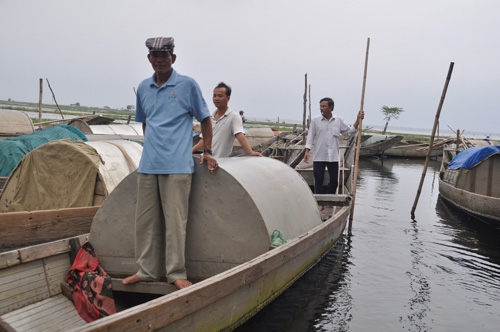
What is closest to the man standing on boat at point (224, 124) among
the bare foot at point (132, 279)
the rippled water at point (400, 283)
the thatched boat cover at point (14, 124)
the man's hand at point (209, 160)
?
A: the man's hand at point (209, 160)

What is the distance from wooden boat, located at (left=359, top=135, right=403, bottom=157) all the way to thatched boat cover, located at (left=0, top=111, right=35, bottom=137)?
20837mm

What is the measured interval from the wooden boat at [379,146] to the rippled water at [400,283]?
61.3 feet

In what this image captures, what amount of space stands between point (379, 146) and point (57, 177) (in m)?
25.5

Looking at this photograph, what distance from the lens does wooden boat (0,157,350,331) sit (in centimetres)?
379

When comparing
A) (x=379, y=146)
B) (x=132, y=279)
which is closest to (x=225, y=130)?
(x=132, y=279)

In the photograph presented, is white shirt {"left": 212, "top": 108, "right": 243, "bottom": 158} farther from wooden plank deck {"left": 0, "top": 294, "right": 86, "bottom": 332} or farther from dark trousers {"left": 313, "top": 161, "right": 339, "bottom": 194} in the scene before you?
dark trousers {"left": 313, "top": 161, "right": 339, "bottom": 194}

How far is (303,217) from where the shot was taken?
5.63 metres

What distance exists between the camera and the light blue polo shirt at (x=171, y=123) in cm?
374

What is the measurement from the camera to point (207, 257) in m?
A: 4.28

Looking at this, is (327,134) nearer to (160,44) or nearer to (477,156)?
(160,44)

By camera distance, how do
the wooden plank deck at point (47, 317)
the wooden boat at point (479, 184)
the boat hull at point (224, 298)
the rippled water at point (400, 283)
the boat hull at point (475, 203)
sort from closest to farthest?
1. the boat hull at point (224, 298)
2. the wooden plank deck at point (47, 317)
3. the rippled water at point (400, 283)
4. the boat hull at point (475, 203)
5. the wooden boat at point (479, 184)

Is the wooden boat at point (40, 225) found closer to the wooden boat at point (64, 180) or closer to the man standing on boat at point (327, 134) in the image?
the wooden boat at point (64, 180)

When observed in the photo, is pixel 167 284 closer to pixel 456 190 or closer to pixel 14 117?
pixel 456 190

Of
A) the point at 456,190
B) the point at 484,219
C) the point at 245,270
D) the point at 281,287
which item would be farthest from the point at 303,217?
the point at 456,190
